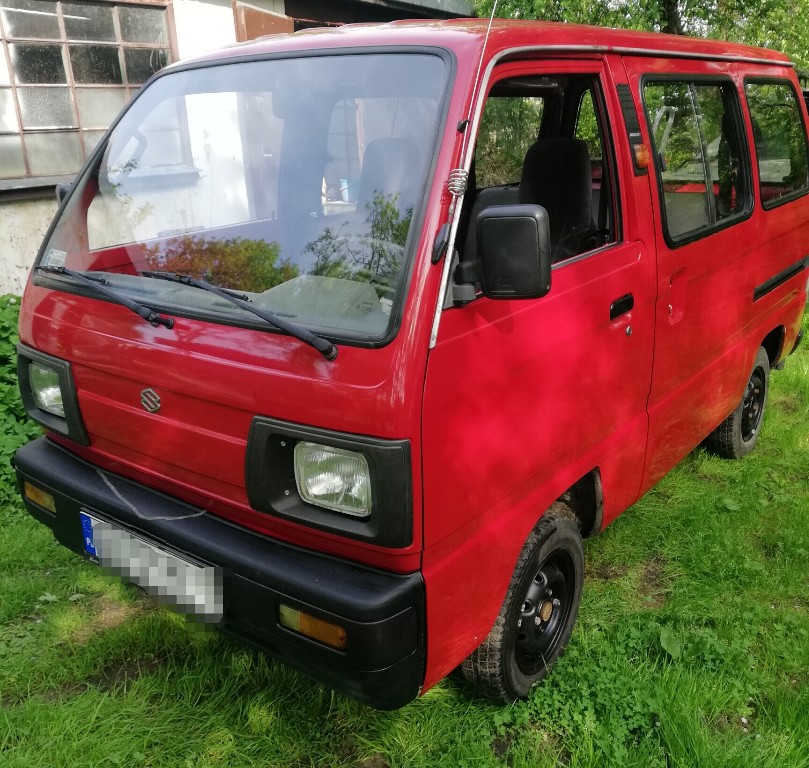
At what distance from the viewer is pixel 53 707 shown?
251 centimetres

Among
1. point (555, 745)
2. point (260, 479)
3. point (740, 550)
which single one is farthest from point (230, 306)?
point (740, 550)

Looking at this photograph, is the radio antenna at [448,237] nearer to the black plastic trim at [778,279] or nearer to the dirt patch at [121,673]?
the dirt patch at [121,673]

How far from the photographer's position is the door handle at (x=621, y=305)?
2559 millimetres

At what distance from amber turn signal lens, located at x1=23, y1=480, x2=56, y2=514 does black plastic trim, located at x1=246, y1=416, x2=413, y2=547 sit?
954mm

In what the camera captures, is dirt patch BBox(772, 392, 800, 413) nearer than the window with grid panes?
Yes

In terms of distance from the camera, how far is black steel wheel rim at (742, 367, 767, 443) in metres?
4.34

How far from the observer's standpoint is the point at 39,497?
2.61m

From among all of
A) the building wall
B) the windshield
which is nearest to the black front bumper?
the windshield

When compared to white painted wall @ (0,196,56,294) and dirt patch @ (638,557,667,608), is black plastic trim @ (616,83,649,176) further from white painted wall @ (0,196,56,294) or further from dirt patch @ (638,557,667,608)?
white painted wall @ (0,196,56,294)

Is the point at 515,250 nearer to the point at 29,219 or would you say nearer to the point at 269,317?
the point at 269,317

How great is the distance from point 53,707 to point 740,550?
283 centimetres

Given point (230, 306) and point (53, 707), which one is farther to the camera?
point (53, 707)

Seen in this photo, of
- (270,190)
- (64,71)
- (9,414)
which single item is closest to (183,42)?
(64,71)

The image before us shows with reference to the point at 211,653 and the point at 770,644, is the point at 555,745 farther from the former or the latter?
the point at 211,653
